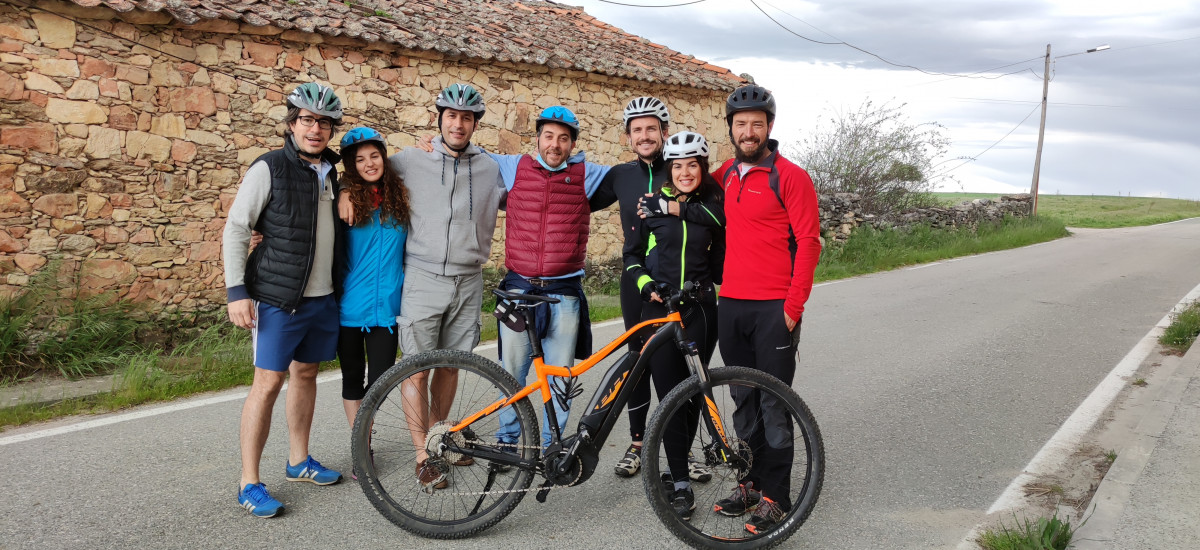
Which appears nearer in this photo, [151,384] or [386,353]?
[386,353]

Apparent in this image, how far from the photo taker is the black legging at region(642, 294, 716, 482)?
3.93 m

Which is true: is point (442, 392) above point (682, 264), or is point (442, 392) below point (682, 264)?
below

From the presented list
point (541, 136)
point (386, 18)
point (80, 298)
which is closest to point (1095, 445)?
point (541, 136)

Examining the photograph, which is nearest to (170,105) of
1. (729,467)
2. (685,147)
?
(685,147)

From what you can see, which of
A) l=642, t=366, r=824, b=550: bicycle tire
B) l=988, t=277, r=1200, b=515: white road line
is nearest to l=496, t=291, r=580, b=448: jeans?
l=642, t=366, r=824, b=550: bicycle tire

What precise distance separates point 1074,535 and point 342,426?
402 cm

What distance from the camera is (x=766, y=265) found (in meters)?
3.80

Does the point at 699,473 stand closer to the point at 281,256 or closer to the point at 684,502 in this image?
the point at 684,502

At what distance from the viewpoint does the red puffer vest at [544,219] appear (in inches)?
170

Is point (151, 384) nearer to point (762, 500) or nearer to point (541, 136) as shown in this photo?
point (541, 136)

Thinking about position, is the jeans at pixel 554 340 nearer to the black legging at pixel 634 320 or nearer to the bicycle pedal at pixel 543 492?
the black legging at pixel 634 320

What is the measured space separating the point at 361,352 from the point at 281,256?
68 centimetres

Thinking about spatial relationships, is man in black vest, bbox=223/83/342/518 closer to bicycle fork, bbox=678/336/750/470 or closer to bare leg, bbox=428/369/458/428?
bare leg, bbox=428/369/458/428

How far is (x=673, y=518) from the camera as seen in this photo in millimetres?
3531
